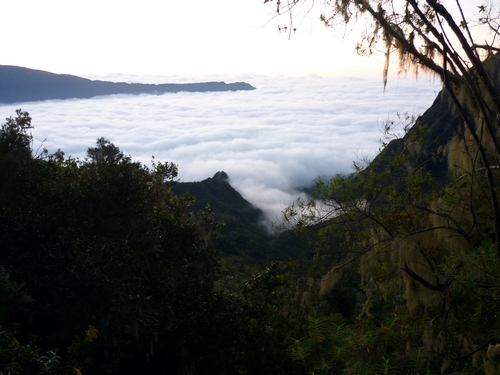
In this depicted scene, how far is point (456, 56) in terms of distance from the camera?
4.68 m

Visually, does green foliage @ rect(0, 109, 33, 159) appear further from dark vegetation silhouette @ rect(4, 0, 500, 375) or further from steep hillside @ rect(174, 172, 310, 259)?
steep hillside @ rect(174, 172, 310, 259)

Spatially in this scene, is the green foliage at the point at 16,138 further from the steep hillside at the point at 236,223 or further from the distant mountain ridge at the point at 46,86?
the distant mountain ridge at the point at 46,86

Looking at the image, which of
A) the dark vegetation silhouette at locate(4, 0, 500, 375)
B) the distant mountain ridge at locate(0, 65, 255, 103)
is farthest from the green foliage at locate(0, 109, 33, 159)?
the distant mountain ridge at locate(0, 65, 255, 103)

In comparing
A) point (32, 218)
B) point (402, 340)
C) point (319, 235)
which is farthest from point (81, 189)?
point (402, 340)

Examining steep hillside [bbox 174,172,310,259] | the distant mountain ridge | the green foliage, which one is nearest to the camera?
the green foliage

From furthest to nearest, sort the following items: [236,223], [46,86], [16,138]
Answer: [46,86], [236,223], [16,138]

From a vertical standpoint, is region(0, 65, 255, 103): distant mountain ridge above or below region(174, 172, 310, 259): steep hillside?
above

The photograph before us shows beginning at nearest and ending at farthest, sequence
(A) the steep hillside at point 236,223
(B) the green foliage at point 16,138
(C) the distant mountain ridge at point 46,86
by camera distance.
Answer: (B) the green foliage at point 16,138, (A) the steep hillside at point 236,223, (C) the distant mountain ridge at point 46,86

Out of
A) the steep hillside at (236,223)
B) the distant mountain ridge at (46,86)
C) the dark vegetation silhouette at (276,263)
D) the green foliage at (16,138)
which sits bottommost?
the steep hillside at (236,223)

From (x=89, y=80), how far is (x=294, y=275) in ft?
457

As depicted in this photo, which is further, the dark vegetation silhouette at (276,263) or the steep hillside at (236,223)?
the steep hillside at (236,223)

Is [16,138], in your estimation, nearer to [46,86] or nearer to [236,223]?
[236,223]

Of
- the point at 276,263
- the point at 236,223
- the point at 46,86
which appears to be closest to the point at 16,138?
the point at 276,263

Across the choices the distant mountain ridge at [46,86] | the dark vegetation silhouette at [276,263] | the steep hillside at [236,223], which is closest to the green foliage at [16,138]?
the dark vegetation silhouette at [276,263]
